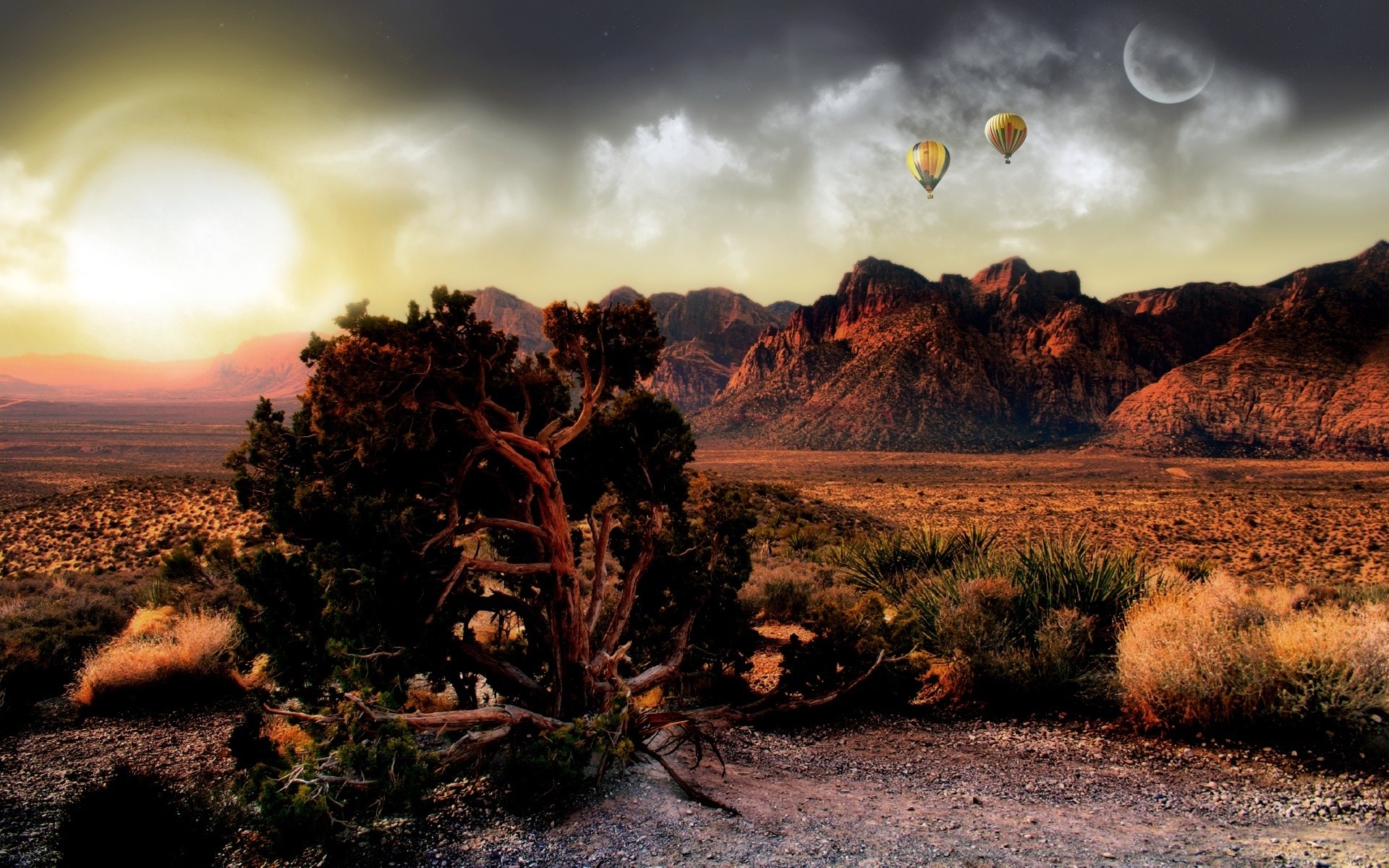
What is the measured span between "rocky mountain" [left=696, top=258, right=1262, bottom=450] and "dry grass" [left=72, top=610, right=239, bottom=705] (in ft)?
285

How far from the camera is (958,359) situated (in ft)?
354

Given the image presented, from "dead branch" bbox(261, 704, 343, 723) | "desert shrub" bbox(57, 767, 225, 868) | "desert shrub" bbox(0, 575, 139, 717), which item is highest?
"dead branch" bbox(261, 704, 343, 723)

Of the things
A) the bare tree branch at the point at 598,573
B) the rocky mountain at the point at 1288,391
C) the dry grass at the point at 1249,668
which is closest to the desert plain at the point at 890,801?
the dry grass at the point at 1249,668

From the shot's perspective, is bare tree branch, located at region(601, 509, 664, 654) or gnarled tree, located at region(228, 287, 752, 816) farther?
bare tree branch, located at region(601, 509, 664, 654)

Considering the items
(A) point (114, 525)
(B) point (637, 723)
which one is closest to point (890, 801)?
(B) point (637, 723)

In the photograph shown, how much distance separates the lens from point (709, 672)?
841 centimetres

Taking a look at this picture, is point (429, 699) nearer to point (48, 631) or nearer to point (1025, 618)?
point (48, 631)

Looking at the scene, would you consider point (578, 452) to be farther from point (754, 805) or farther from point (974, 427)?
point (974, 427)

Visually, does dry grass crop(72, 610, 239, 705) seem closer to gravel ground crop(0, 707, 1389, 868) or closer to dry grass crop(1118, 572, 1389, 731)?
gravel ground crop(0, 707, 1389, 868)

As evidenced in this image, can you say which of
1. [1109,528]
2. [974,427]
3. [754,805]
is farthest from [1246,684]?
[974,427]

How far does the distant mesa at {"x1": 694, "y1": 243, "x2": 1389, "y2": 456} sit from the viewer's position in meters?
86.4

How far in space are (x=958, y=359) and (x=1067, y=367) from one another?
24.9 metres

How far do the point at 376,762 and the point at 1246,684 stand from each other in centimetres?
718

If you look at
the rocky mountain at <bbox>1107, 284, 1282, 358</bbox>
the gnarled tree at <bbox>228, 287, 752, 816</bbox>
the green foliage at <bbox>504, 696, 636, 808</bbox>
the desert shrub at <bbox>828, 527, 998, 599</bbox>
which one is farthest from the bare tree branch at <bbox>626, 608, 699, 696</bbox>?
the rocky mountain at <bbox>1107, 284, 1282, 358</bbox>
